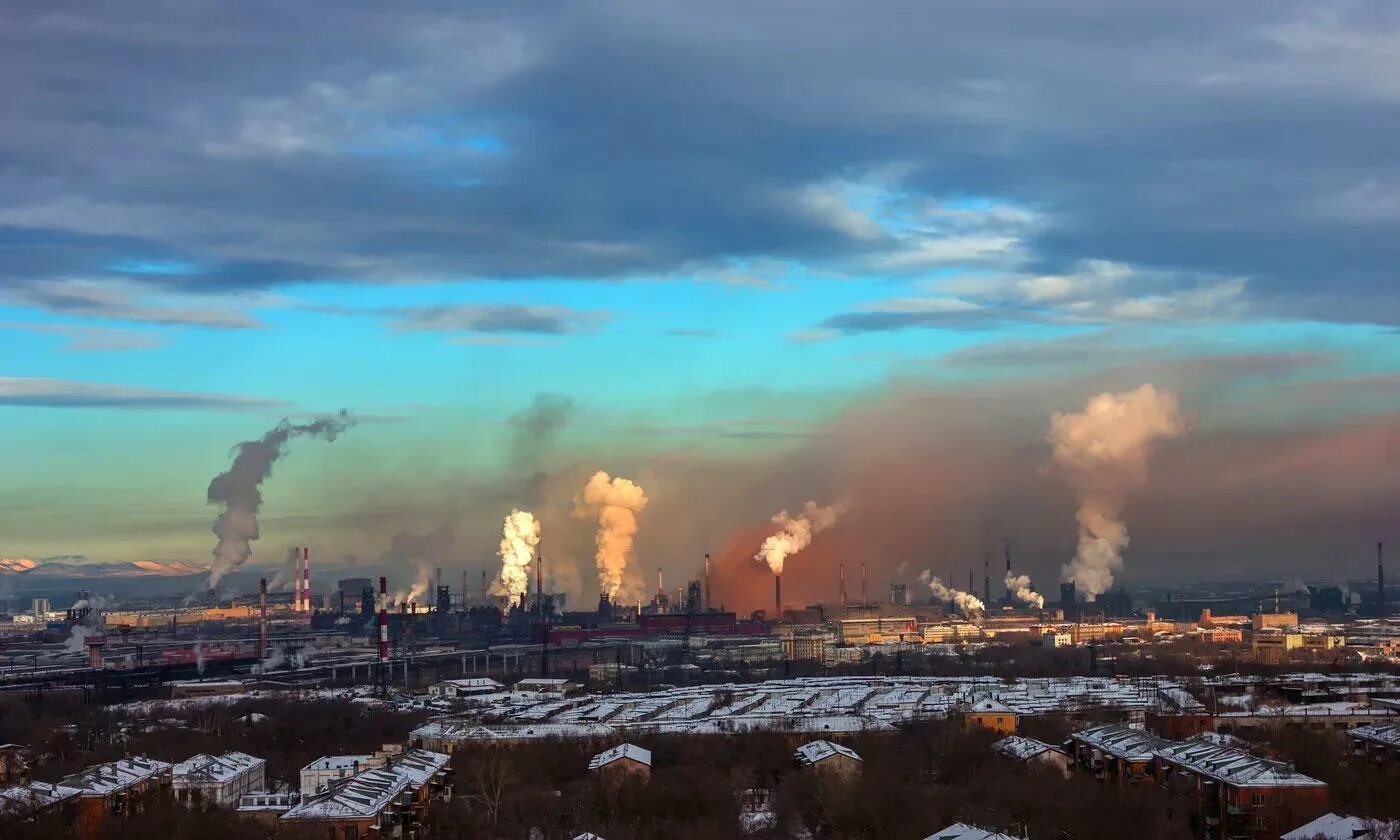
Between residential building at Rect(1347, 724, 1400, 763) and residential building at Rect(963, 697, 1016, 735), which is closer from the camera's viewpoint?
residential building at Rect(1347, 724, 1400, 763)

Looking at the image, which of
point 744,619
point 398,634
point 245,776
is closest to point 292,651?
point 398,634

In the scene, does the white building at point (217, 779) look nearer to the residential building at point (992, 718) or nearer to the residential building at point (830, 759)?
the residential building at point (830, 759)

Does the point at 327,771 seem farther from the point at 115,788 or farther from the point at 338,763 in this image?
the point at 115,788

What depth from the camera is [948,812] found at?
3058 cm

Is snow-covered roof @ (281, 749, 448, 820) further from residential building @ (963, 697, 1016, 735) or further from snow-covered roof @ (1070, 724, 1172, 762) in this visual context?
residential building @ (963, 697, 1016, 735)

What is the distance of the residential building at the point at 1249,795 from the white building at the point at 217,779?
18971mm

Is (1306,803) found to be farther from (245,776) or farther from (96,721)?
(96,721)

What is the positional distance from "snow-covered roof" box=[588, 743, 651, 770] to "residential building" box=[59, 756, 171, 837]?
921cm

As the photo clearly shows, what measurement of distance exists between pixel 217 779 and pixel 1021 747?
1830 centimetres

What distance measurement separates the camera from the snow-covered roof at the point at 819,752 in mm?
37844

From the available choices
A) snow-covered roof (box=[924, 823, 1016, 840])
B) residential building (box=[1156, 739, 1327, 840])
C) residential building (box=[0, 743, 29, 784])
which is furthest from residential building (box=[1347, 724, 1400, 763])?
residential building (box=[0, 743, 29, 784])

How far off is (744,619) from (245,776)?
84967 mm

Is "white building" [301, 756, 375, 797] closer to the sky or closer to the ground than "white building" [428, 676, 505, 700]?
closer to the ground

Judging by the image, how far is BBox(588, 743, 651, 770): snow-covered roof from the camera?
124 feet
